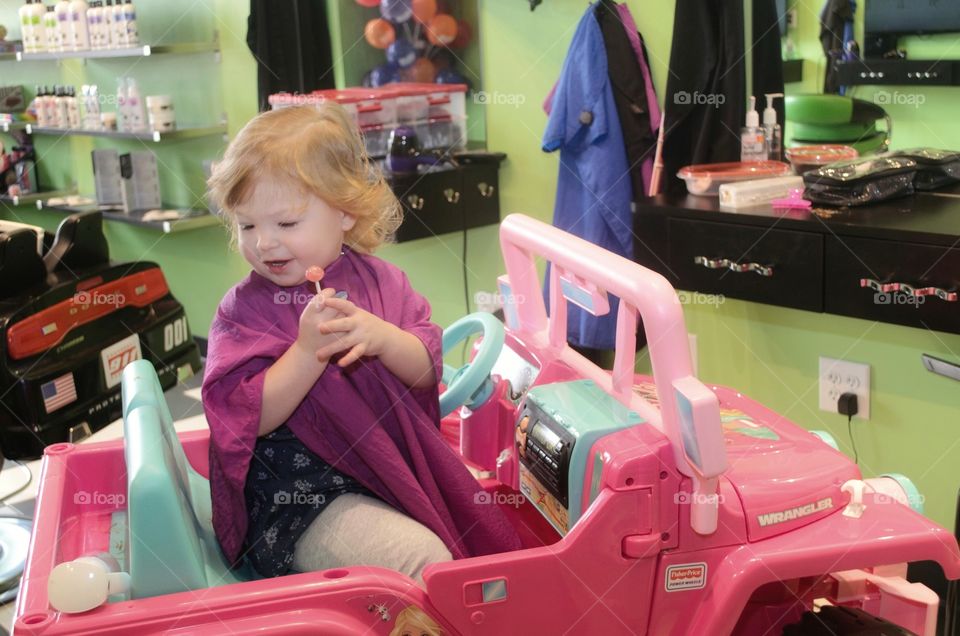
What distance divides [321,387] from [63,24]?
10.3 feet

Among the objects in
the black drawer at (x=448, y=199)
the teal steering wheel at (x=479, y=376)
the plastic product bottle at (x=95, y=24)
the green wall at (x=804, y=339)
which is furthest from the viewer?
the plastic product bottle at (x=95, y=24)

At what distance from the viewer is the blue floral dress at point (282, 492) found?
131 centimetres

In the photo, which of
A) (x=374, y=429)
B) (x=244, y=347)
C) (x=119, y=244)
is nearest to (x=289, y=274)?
(x=244, y=347)

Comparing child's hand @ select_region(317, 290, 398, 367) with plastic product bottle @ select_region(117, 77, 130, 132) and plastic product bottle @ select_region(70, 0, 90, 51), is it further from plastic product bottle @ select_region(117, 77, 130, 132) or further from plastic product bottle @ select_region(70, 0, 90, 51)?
plastic product bottle @ select_region(70, 0, 90, 51)

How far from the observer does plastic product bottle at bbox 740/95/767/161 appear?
224 cm

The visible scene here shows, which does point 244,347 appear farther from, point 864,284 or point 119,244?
point 119,244

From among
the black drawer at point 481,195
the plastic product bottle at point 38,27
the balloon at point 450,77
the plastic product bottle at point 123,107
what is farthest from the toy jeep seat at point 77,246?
the plastic product bottle at point 38,27

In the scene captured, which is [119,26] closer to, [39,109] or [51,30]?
[51,30]

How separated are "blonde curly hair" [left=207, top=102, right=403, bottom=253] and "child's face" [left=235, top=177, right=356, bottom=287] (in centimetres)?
1

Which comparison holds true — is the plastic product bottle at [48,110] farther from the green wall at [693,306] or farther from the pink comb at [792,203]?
the pink comb at [792,203]

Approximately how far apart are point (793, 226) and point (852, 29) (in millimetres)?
453

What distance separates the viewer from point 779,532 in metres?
1.23

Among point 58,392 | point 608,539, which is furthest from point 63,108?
point 608,539

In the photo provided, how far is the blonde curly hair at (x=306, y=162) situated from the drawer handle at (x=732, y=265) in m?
0.87
